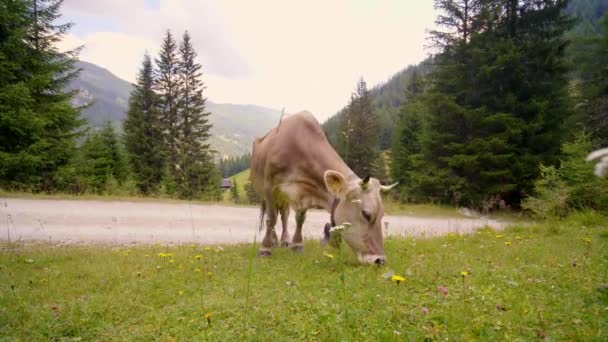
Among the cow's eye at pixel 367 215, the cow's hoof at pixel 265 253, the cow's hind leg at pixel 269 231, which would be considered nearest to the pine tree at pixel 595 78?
the cow's eye at pixel 367 215

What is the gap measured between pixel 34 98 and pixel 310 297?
20407 mm

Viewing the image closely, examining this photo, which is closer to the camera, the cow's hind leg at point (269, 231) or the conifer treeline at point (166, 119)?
the cow's hind leg at point (269, 231)

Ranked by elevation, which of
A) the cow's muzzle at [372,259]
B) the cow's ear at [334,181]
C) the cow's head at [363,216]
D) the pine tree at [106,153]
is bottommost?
the cow's muzzle at [372,259]

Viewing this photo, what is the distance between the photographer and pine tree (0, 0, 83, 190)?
15.2m

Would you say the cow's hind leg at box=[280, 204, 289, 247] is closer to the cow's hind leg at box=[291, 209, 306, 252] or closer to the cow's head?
the cow's hind leg at box=[291, 209, 306, 252]

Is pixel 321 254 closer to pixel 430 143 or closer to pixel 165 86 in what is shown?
pixel 430 143

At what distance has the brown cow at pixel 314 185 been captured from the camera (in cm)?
503

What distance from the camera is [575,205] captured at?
11.4m

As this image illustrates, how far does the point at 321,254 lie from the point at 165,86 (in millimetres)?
33583

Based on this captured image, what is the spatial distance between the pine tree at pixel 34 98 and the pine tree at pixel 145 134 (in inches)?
446

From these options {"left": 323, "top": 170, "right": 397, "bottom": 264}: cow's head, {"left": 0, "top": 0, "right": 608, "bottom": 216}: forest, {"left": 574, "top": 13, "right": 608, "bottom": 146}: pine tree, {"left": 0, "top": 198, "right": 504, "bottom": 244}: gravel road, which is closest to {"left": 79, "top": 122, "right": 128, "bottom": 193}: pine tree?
{"left": 0, "top": 0, "right": 608, "bottom": 216}: forest

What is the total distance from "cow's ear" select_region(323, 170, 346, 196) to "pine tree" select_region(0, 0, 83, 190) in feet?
49.9

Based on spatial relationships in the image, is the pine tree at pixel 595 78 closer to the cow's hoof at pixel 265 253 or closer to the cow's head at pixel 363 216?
the cow's head at pixel 363 216

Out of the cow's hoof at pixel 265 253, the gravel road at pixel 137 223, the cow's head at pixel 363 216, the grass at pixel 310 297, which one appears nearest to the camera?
the grass at pixel 310 297
